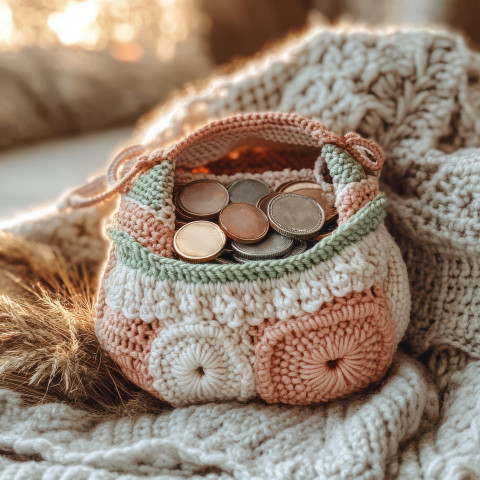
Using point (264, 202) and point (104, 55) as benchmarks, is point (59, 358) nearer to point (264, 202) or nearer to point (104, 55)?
point (264, 202)

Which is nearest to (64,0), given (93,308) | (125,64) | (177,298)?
(125,64)

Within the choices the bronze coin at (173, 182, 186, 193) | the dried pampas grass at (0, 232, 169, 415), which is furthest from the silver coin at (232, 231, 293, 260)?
the dried pampas grass at (0, 232, 169, 415)

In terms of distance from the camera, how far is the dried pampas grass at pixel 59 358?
1.92 feet

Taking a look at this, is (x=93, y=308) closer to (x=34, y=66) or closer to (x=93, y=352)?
(x=93, y=352)

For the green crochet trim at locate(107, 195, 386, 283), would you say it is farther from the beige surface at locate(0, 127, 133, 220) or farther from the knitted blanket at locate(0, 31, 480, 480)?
the beige surface at locate(0, 127, 133, 220)

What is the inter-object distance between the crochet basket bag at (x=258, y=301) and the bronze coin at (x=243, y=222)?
44mm

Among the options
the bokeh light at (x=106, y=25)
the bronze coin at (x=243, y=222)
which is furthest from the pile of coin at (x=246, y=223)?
the bokeh light at (x=106, y=25)

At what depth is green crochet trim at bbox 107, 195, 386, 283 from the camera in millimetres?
519

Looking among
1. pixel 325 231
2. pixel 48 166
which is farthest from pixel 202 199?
pixel 48 166

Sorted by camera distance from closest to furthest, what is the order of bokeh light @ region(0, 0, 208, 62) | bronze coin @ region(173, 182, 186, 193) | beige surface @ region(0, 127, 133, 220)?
1. bronze coin @ region(173, 182, 186, 193)
2. beige surface @ region(0, 127, 133, 220)
3. bokeh light @ region(0, 0, 208, 62)

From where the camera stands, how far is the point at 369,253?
542mm

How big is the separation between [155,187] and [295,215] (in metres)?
0.16

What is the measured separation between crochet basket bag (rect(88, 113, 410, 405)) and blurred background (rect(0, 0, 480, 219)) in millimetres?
592

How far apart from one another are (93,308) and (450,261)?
1.47 ft
